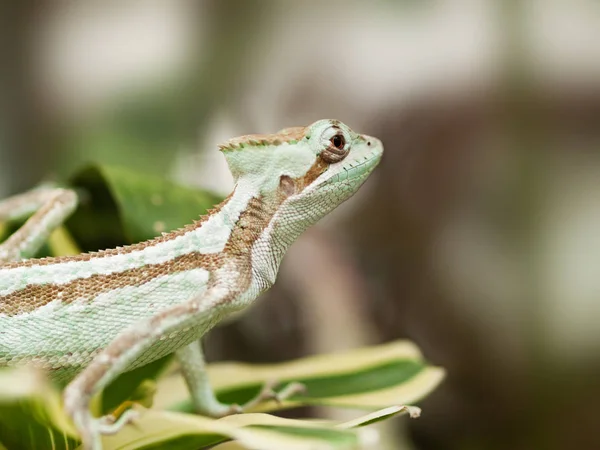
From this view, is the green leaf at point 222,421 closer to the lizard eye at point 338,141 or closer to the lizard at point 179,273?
the lizard at point 179,273

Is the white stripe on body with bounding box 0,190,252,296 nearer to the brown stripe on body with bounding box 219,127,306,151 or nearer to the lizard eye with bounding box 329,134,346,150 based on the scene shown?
the brown stripe on body with bounding box 219,127,306,151

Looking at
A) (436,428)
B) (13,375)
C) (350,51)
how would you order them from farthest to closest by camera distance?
(350,51) → (436,428) → (13,375)

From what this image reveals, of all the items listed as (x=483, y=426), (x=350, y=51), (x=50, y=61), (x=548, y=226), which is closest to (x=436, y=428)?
(x=483, y=426)

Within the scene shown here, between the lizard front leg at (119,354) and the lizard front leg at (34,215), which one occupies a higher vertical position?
the lizard front leg at (34,215)

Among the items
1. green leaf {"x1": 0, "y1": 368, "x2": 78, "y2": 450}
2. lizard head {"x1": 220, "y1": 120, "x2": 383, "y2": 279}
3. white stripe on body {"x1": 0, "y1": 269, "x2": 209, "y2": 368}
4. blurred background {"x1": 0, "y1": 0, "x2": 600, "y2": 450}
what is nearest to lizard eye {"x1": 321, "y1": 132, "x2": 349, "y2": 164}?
lizard head {"x1": 220, "y1": 120, "x2": 383, "y2": 279}

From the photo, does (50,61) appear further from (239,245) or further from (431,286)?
(239,245)

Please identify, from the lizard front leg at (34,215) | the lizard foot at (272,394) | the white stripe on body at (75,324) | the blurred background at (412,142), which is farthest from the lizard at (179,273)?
the blurred background at (412,142)
